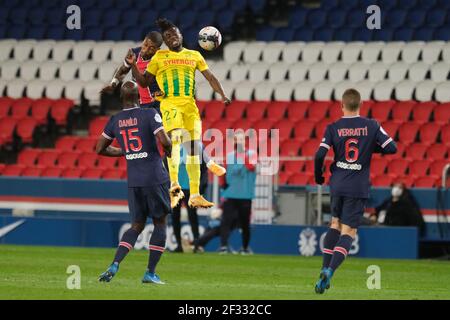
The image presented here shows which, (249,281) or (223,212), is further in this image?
(223,212)

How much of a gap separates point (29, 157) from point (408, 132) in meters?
8.21

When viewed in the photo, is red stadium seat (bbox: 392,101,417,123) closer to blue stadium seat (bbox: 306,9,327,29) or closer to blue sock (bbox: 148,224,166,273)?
blue stadium seat (bbox: 306,9,327,29)

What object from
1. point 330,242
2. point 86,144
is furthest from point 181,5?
point 330,242

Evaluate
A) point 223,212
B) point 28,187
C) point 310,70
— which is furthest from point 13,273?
point 310,70

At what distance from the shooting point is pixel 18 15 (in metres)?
29.3

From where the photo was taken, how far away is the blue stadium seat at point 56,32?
28.8 meters

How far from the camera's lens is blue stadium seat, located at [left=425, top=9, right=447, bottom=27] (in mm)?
25531

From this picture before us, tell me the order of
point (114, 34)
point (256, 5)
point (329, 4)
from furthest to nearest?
point (114, 34), point (256, 5), point (329, 4)

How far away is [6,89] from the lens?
2753 centimetres

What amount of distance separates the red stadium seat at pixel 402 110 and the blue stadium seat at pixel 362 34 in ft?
8.78

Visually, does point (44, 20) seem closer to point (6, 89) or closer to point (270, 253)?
point (6, 89)

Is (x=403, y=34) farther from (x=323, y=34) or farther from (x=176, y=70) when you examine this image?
(x=176, y=70)

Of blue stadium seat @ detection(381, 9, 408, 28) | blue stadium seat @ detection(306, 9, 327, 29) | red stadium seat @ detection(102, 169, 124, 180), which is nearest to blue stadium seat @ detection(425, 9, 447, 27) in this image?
blue stadium seat @ detection(381, 9, 408, 28)

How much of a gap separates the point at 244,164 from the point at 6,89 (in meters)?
10.2
